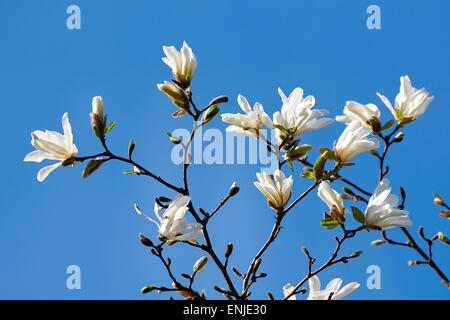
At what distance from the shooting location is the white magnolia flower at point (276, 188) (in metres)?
1.30

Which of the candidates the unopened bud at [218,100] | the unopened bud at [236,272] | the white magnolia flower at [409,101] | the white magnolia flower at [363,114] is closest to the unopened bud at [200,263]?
the unopened bud at [236,272]

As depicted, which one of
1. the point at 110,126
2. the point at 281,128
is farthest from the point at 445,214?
the point at 110,126

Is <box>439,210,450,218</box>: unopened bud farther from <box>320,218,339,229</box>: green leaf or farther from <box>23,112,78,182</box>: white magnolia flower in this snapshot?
<box>23,112,78,182</box>: white magnolia flower

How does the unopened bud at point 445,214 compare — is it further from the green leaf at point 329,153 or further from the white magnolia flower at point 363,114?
the green leaf at point 329,153

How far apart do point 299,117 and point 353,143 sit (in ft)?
0.59

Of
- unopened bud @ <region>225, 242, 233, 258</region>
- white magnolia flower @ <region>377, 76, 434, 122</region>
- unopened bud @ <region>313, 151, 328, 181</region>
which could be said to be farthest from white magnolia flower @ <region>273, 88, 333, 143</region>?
unopened bud @ <region>225, 242, 233, 258</region>

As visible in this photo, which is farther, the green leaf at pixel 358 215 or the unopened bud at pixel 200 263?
the unopened bud at pixel 200 263

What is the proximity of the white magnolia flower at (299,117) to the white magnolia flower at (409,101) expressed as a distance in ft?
0.80

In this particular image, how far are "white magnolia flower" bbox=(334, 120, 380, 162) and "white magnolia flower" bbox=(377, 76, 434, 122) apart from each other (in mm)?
210

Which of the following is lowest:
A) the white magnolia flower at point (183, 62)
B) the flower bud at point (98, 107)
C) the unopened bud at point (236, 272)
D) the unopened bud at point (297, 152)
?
the unopened bud at point (236, 272)

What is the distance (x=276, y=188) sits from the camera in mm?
1322
